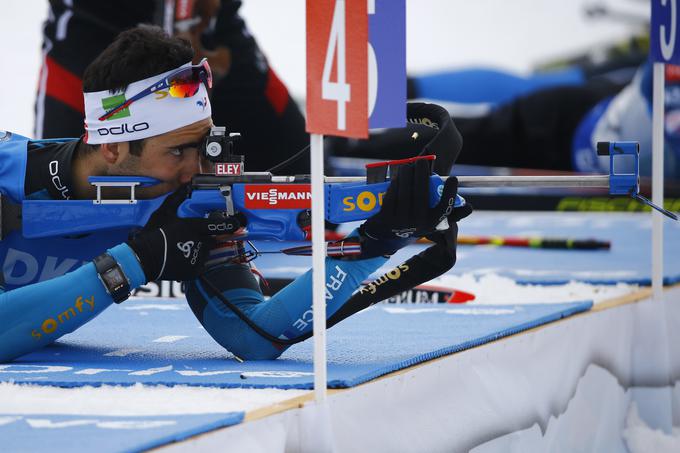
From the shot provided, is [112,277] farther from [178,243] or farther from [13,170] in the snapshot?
[13,170]

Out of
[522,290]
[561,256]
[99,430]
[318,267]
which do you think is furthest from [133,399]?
[561,256]

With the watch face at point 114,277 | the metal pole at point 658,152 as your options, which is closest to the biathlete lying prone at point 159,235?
the watch face at point 114,277

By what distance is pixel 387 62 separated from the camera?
2061mm

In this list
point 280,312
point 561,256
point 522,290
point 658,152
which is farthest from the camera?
point 561,256

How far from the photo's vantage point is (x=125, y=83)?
99.6 inches

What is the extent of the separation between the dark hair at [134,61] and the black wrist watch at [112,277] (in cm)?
36

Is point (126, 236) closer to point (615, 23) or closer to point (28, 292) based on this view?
point (28, 292)

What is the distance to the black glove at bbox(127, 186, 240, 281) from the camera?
7.55 ft

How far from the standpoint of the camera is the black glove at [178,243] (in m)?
2.30

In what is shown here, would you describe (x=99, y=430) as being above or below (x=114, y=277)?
below

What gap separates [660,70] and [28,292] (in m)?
1.96

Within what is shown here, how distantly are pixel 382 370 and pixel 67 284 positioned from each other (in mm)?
714

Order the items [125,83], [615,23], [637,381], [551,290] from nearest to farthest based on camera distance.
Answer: [125,83], [637,381], [551,290], [615,23]

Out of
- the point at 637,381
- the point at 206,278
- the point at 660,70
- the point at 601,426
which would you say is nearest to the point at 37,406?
the point at 206,278
